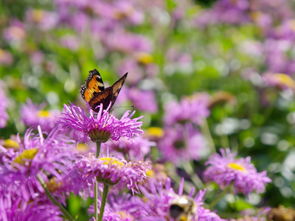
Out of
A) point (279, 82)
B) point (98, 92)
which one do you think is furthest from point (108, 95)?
point (279, 82)

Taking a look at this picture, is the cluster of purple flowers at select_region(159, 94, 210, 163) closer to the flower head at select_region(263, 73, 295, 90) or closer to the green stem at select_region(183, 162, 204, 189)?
the green stem at select_region(183, 162, 204, 189)

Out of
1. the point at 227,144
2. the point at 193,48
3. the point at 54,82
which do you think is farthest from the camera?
the point at 193,48

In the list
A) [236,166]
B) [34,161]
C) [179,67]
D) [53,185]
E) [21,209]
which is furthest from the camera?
[179,67]

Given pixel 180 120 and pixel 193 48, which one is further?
pixel 193 48

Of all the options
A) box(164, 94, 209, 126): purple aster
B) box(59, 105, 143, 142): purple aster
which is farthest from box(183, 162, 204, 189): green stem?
box(59, 105, 143, 142): purple aster

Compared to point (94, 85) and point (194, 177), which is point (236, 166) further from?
point (194, 177)

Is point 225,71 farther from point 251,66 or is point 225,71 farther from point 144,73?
point 144,73

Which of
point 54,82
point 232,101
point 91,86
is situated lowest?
point 91,86

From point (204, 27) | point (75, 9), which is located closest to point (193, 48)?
point (204, 27)
